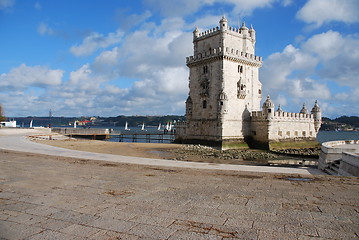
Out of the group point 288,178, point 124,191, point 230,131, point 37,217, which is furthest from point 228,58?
point 37,217

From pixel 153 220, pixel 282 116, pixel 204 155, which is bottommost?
pixel 204 155

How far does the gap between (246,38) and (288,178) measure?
35023 mm

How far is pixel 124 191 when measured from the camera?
7906mm

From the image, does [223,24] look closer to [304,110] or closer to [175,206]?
[304,110]

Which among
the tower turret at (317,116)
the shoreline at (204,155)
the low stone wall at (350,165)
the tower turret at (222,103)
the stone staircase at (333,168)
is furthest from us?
the tower turret at (317,116)

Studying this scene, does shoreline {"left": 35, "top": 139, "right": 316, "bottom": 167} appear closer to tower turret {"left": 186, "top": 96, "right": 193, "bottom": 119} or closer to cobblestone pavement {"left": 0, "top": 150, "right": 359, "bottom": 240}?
tower turret {"left": 186, "top": 96, "right": 193, "bottom": 119}

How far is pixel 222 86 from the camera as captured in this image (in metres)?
38.2

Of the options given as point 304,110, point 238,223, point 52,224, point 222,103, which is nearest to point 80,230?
point 52,224

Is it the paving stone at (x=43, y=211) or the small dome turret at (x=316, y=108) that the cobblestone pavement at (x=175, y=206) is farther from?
the small dome turret at (x=316, y=108)

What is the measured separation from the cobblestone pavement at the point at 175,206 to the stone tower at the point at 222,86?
92.5 feet

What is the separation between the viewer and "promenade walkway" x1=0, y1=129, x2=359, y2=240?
16.1 feet

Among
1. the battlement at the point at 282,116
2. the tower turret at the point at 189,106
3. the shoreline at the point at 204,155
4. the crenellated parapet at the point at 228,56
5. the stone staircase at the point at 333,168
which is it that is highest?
the crenellated parapet at the point at 228,56

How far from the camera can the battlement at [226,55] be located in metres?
38.3

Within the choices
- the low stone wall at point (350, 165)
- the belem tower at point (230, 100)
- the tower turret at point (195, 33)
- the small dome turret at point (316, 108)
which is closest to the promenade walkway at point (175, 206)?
the low stone wall at point (350, 165)
